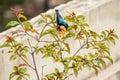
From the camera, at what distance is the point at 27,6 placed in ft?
64.9

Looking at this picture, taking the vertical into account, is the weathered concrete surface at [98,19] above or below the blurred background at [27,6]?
below

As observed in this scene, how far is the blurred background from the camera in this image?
728 inches

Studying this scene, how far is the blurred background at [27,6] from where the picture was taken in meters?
18.5

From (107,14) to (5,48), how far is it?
85.5 inches

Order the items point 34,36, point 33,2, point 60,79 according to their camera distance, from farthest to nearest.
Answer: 1. point 33,2
2. point 34,36
3. point 60,79

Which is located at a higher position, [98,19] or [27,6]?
[27,6]

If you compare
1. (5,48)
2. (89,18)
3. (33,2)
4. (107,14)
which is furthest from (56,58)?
(33,2)

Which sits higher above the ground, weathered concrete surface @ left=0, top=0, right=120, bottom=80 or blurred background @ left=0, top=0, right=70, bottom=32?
blurred background @ left=0, top=0, right=70, bottom=32

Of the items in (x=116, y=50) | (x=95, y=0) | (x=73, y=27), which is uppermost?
(x=95, y=0)

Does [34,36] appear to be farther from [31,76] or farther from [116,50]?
→ [116,50]

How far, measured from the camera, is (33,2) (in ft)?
65.4

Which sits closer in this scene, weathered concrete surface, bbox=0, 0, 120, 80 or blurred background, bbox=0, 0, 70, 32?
weathered concrete surface, bbox=0, 0, 120, 80

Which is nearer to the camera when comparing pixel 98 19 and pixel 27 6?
pixel 98 19

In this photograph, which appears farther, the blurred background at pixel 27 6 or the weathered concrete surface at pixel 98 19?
the blurred background at pixel 27 6
